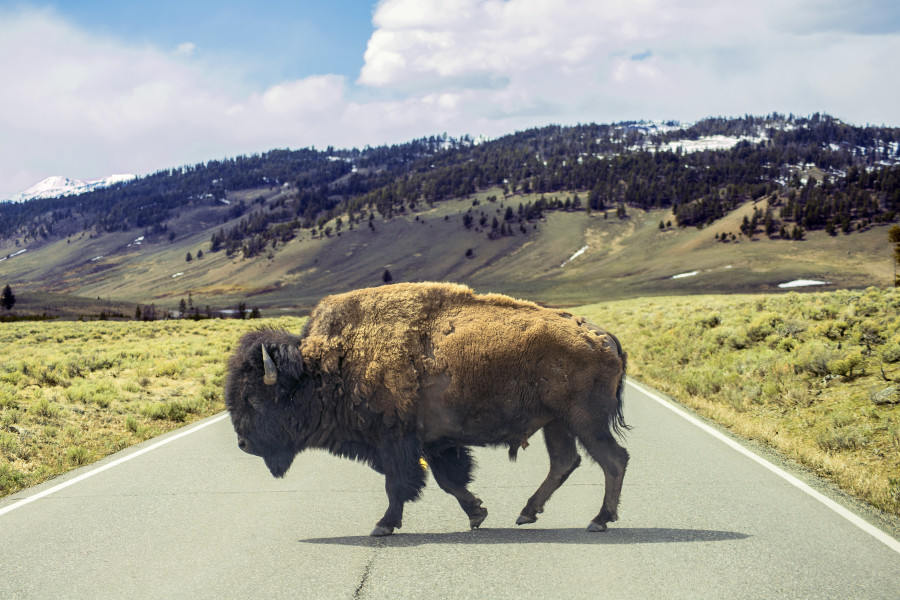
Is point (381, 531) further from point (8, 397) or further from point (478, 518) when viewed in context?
point (8, 397)

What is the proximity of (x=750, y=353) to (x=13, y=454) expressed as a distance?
1314 cm

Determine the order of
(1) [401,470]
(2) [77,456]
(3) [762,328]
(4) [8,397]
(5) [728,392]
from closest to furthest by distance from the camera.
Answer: (1) [401,470], (2) [77,456], (4) [8,397], (5) [728,392], (3) [762,328]

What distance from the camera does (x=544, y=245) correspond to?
185375 mm

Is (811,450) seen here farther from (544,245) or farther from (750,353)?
(544,245)

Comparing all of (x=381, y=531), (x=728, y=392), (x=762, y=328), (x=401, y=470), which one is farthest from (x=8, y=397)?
(x=762, y=328)

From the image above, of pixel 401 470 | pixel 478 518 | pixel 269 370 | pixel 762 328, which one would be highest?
pixel 269 370

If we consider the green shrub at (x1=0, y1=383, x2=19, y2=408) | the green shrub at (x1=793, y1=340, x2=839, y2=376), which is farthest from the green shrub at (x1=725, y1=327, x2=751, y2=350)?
the green shrub at (x1=0, y1=383, x2=19, y2=408)

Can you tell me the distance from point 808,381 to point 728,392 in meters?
1.37

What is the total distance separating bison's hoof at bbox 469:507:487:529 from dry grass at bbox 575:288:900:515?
11.3 feet

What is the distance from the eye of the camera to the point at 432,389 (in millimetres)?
5340

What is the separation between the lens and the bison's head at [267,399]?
18.3 feet

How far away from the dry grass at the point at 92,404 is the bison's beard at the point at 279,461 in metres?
3.53

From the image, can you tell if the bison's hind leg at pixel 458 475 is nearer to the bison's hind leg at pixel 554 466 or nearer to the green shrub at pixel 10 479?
the bison's hind leg at pixel 554 466

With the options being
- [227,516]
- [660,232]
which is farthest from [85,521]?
[660,232]
